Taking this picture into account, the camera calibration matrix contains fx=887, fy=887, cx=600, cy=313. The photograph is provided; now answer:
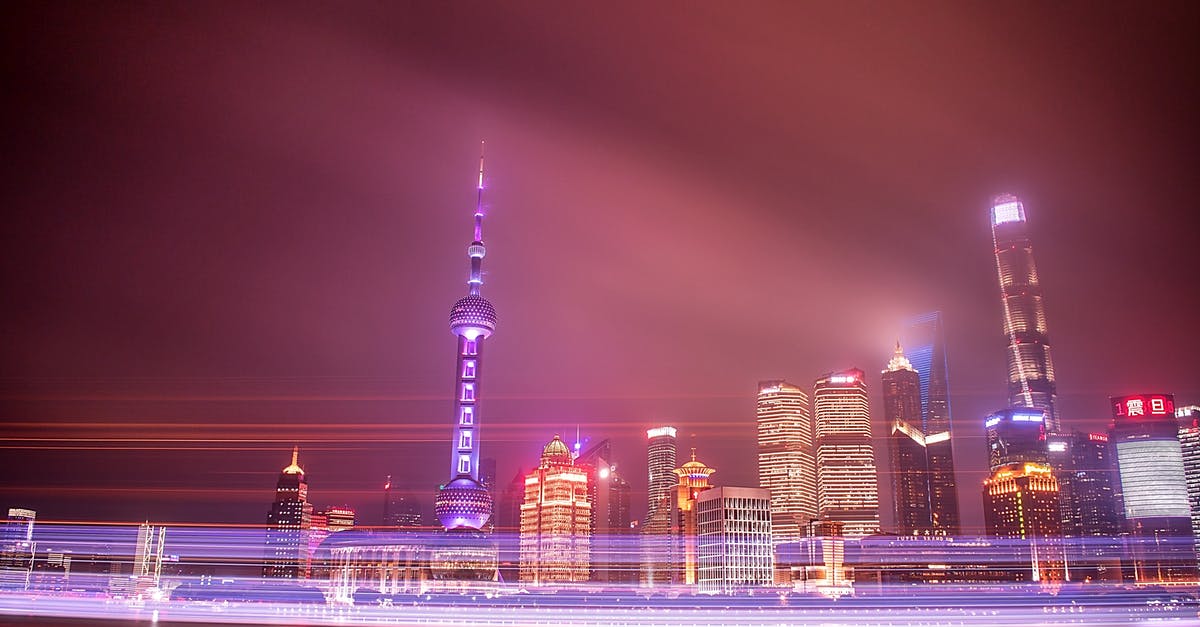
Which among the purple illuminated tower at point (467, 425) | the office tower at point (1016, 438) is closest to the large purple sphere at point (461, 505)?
the purple illuminated tower at point (467, 425)

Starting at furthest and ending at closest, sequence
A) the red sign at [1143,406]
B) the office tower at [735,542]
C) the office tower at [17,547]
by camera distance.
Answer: the red sign at [1143,406] < the office tower at [735,542] < the office tower at [17,547]

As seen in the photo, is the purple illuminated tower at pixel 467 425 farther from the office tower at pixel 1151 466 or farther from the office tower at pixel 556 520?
the office tower at pixel 1151 466

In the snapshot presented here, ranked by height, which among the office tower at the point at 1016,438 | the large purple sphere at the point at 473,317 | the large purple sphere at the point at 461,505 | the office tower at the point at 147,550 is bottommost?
the office tower at the point at 147,550

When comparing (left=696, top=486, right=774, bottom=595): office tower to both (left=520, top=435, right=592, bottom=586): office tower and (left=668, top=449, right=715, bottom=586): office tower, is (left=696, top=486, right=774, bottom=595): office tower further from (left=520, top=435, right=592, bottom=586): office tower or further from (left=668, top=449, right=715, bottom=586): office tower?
(left=520, top=435, right=592, bottom=586): office tower

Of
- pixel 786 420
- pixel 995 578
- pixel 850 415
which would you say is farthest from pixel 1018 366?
pixel 995 578

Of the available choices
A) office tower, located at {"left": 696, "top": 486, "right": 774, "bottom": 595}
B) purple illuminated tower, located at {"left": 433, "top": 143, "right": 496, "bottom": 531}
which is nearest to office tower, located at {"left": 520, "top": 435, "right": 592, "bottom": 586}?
purple illuminated tower, located at {"left": 433, "top": 143, "right": 496, "bottom": 531}

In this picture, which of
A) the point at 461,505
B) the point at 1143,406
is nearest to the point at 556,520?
the point at 461,505

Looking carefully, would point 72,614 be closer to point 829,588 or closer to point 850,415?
point 829,588

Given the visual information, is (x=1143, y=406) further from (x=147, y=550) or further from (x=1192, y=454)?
(x=147, y=550)
